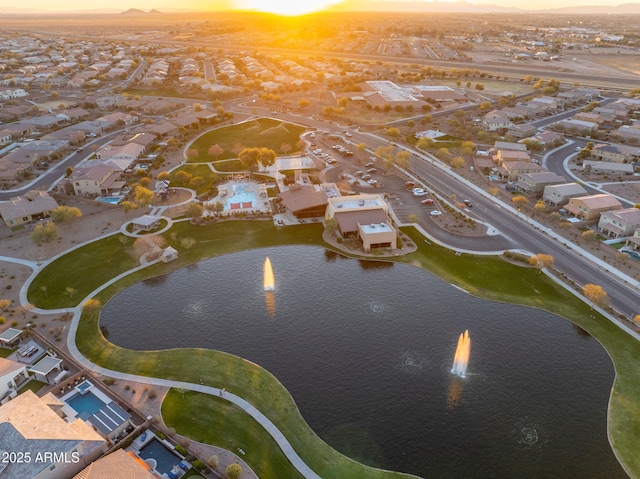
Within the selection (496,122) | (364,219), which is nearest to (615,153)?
(496,122)

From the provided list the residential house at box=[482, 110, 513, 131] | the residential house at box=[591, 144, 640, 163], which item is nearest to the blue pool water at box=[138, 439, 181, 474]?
the residential house at box=[591, 144, 640, 163]

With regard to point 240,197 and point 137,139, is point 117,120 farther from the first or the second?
point 240,197

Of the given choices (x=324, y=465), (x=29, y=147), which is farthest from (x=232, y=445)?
(x=29, y=147)

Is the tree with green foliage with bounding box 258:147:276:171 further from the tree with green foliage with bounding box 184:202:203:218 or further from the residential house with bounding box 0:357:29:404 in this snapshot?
the residential house with bounding box 0:357:29:404


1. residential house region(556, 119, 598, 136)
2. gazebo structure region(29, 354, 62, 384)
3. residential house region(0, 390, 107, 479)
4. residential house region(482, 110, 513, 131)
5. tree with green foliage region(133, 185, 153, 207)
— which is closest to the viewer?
residential house region(0, 390, 107, 479)

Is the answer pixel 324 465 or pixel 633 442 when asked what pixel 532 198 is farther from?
pixel 324 465
